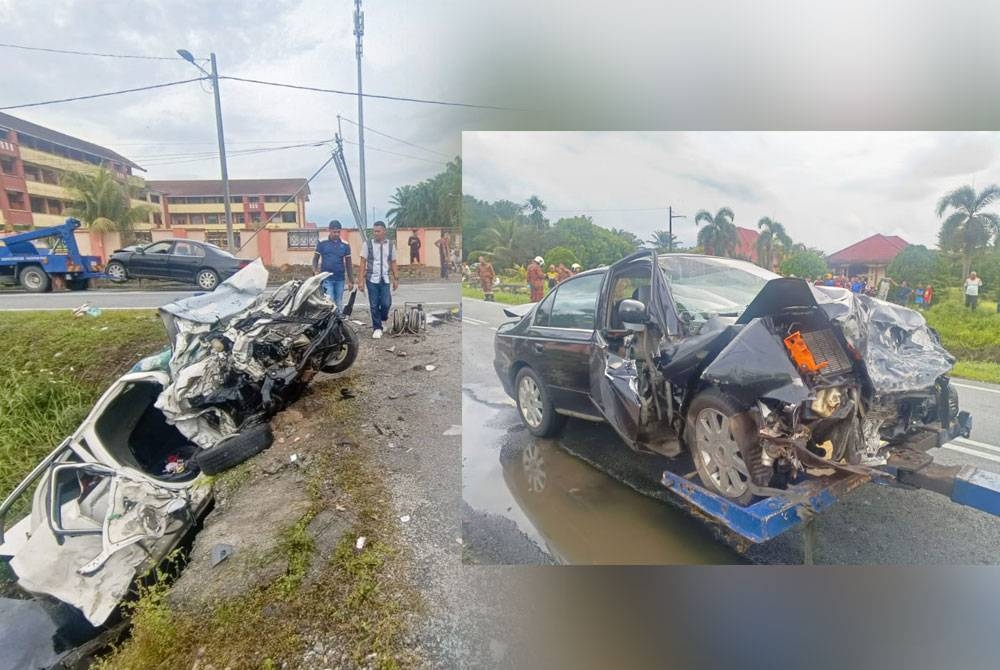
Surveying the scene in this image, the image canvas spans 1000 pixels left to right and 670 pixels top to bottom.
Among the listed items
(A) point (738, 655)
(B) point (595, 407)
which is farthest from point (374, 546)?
(A) point (738, 655)

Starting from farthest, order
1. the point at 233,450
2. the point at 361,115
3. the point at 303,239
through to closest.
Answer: the point at 303,239 → the point at 233,450 → the point at 361,115

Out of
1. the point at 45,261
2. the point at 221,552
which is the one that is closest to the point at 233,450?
the point at 221,552

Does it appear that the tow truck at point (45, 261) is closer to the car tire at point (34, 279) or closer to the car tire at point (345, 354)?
the car tire at point (34, 279)

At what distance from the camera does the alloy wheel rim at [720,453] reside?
145cm

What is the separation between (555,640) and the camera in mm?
1707

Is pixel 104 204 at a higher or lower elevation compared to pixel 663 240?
higher

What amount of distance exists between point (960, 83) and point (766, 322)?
43.8 inches

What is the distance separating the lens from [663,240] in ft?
5.19

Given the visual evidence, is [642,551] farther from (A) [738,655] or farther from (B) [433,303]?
(B) [433,303]

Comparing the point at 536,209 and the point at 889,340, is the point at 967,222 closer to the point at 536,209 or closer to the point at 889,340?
the point at 889,340

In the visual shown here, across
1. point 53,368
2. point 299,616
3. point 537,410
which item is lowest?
point 299,616

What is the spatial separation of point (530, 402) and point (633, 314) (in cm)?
54

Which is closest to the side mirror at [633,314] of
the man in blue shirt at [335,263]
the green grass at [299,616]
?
the green grass at [299,616]

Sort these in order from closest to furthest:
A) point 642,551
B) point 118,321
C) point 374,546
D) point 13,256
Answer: point 642,551 → point 374,546 → point 13,256 → point 118,321
